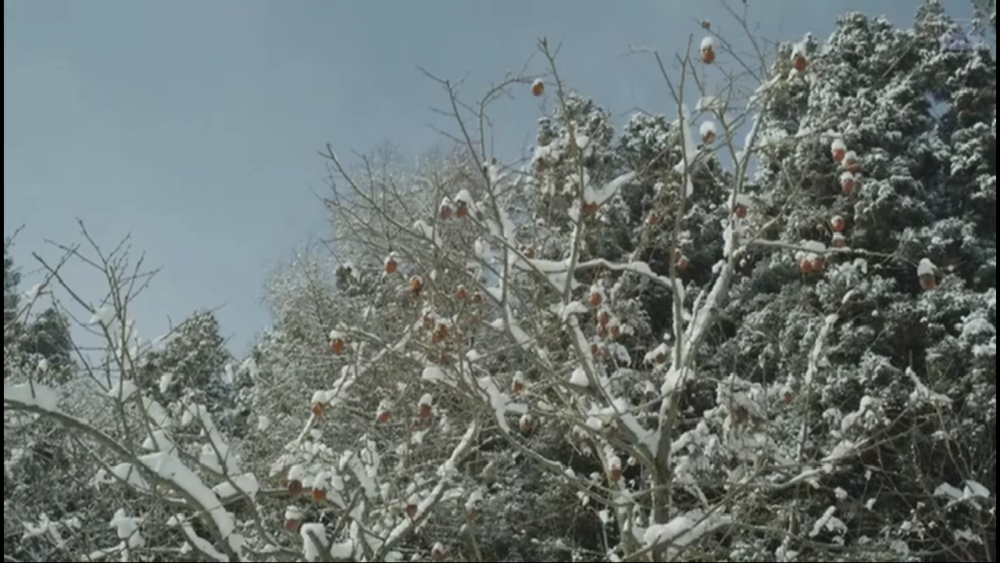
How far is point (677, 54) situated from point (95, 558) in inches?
166

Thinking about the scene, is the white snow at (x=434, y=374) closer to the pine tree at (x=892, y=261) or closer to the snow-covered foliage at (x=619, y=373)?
the snow-covered foliage at (x=619, y=373)

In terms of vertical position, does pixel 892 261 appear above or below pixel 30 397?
above

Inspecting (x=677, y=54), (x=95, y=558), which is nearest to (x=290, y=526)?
(x=95, y=558)

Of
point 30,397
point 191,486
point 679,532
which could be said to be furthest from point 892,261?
point 30,397

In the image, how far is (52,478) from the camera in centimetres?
754

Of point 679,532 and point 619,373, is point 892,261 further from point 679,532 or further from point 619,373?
point 679,532

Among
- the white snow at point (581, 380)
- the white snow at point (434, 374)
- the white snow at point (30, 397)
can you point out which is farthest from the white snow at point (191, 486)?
the white snow at point (581, 380)

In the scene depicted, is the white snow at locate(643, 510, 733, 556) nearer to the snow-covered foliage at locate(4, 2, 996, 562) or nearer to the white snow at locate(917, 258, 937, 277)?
the snow-covered foliage at locate(4, 2, 996, 562)

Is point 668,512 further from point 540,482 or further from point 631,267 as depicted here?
point 540,482

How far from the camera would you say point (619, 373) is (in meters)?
6.42

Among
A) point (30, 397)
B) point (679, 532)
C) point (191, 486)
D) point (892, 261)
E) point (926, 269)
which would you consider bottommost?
point (679, 532)

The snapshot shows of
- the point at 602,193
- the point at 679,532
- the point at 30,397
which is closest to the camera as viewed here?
the point at 30,397

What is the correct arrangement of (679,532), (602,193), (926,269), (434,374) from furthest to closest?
(602,193), (434,374), (926,269), (679,532)

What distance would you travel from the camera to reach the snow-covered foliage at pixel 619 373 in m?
5.11
